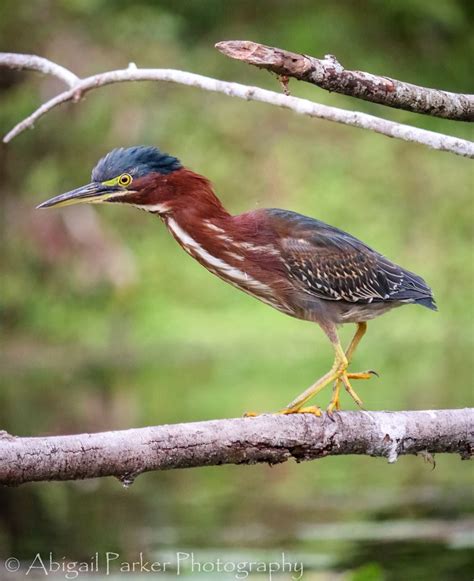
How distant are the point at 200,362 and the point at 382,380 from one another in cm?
307

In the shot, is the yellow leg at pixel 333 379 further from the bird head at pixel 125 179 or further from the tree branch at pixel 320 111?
the tree branch at pixel 320 111

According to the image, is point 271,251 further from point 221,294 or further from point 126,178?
point 221,294

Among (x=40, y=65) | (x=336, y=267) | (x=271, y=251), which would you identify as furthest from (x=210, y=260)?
(x=40, y=65)

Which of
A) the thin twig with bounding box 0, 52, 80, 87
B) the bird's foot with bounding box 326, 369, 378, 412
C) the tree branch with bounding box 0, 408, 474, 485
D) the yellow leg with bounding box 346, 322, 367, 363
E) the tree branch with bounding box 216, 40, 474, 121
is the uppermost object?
the thin twig with bounding box 0, 52, 80, 87

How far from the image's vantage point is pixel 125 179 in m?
3.99

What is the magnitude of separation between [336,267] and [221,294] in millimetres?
12295

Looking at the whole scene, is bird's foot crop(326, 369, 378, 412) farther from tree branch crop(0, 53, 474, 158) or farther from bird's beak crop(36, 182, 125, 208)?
bird's beak crop(36, 182, 125, 208)

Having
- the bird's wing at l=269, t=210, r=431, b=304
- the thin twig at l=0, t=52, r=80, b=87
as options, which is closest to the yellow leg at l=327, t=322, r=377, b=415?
the bird's wing at l=269, t=210, r=431, b=304

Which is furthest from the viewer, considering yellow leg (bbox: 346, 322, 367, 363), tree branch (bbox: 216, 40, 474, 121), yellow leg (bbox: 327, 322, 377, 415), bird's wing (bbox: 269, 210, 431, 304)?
yellow leg (bbox: 346, 322, 367, 363)

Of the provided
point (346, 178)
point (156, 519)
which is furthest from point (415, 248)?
point (156, 519)

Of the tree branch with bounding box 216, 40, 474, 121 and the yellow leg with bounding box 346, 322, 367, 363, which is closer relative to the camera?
the tree branch with bounding box 216, 40, 474, 121

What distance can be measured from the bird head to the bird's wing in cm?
49

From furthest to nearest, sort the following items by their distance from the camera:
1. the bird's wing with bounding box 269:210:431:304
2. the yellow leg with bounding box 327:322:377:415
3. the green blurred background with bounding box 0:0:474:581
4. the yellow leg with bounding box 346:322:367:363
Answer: the green blurred background with bounding box 0:0:474:581 → the yellow leg with bounding box 346:322:367:363 → the bird's wing with bounding box 269:210:431:304 → the yellow leg with bounding box 327:322:377:415

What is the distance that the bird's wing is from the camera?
4.32m
